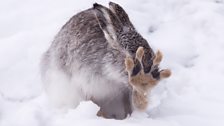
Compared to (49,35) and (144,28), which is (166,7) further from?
(49,35)

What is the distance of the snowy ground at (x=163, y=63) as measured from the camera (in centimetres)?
338

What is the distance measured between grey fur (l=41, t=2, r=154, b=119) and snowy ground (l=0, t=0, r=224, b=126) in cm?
17

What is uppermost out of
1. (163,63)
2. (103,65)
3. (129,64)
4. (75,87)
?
(129,64)

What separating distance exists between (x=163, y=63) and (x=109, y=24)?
0.98 meters

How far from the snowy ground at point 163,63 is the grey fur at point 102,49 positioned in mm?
171

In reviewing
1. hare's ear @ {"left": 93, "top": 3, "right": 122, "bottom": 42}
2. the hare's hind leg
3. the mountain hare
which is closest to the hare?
the mountain hare

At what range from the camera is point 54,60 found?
139 inches

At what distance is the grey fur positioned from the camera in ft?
9.86

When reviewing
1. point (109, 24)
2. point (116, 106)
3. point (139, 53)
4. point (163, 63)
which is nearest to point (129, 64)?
point (139, 53)

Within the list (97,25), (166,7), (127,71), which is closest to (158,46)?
(166,7)

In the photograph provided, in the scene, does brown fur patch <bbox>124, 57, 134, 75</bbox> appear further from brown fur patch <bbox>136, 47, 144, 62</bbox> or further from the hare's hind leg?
the hare's hind leg

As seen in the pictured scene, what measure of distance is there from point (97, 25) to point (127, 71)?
544 mm

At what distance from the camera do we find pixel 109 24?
10.1ft

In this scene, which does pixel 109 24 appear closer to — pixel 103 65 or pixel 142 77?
pixel 103 65
